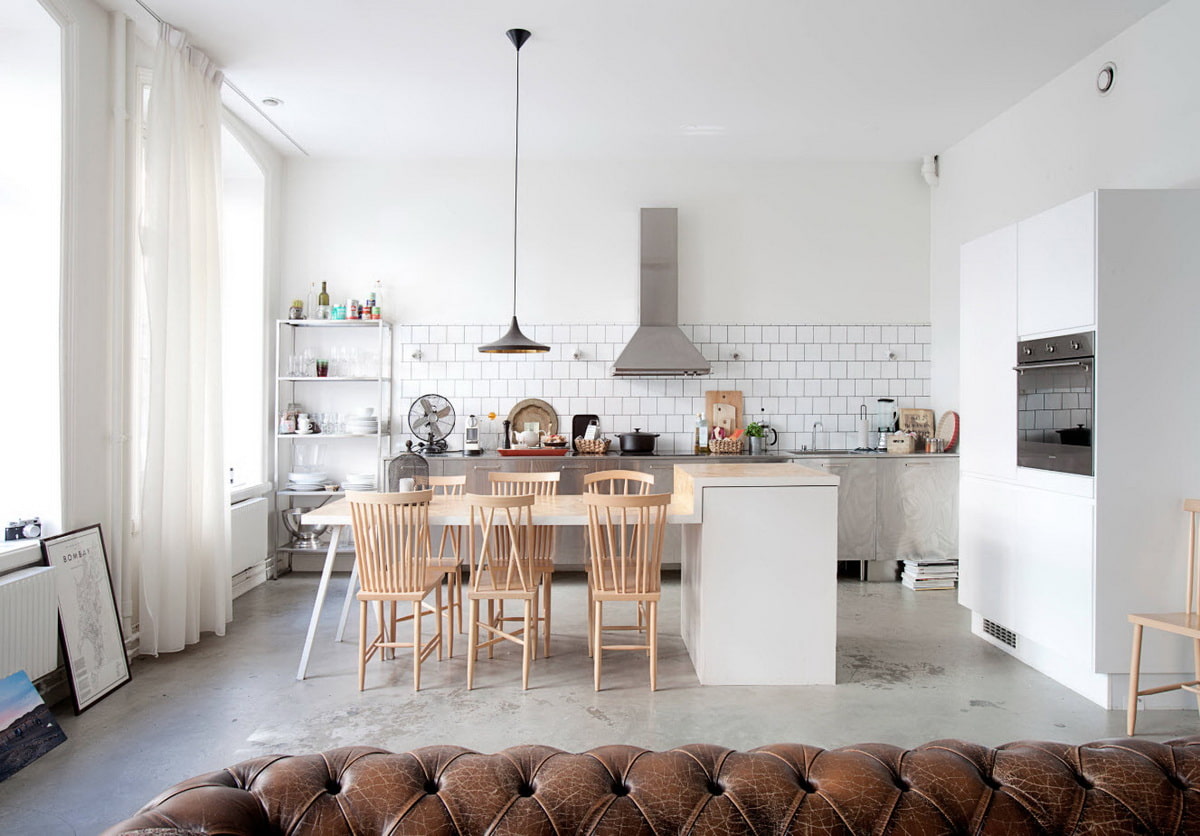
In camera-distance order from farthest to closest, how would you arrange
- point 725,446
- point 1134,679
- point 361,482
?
1. point 725,446
2. point 361,482
3. point 1134,679

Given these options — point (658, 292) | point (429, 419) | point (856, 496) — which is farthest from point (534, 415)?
point (856, 496)

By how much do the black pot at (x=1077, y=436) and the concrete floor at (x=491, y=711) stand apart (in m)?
1.19

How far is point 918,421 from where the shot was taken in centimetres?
625

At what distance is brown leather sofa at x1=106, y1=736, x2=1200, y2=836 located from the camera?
3.51ft

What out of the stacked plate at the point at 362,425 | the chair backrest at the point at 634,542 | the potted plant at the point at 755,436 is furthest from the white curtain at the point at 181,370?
the potted plant at the point at 755,436

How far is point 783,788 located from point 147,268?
4.09 m

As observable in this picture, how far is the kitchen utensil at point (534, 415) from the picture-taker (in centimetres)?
625

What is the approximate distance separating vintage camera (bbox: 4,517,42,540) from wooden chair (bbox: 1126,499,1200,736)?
4759mm

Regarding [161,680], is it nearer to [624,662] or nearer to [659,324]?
[624,662]

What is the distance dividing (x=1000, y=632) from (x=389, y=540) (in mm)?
3365

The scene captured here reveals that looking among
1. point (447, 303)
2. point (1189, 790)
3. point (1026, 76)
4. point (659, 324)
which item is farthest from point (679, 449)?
point (1189, 790)

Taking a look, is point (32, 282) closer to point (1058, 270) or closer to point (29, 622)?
point (29, 622)

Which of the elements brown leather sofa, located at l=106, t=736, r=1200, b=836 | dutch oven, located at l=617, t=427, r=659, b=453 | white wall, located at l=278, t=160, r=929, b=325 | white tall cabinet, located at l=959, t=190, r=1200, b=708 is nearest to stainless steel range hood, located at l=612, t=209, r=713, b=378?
white wall, located at l=278, t=160, r=929, b=325

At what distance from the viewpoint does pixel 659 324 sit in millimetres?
6176
